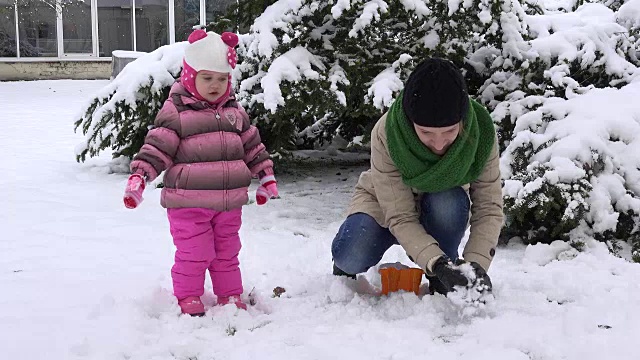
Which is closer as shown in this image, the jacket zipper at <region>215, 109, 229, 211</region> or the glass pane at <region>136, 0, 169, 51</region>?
the jacket zipper at <region>215, 109, 229, 211</region>

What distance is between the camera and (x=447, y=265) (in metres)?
2.25

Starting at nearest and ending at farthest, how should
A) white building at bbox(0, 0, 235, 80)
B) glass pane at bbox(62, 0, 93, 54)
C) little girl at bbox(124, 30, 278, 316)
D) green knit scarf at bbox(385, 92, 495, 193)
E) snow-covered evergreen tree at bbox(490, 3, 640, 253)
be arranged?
green knit scarf at bbox(385, 92, 495, 193) → little girl at bbox(124, 30, 278, 316) → snow-covered evergreen tree at bbox(490, 3, 640, 253) → white building at bbox(0, 0, 235, 80) → glass pane at bbox(62, 0, 93, 54)

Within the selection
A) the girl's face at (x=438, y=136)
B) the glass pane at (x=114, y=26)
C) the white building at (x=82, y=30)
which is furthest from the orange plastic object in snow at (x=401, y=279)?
the glass pane at (x=114, y=26)

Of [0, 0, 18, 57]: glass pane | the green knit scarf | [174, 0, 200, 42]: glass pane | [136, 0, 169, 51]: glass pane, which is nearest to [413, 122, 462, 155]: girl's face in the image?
the green knit scarf

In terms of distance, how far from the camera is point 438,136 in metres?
2.30

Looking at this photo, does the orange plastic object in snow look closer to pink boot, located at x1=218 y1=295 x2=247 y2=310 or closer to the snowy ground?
the snowy ground

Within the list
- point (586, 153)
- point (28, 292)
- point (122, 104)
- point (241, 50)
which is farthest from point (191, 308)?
point (122, 104)

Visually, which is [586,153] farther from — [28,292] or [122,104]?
[122,104]

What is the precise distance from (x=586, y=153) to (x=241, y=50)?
92.3 inches

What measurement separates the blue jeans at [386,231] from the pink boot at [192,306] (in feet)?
1.93

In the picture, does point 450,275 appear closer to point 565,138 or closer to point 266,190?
point 266,190

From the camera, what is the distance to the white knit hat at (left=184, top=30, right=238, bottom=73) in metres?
Result: 2.51

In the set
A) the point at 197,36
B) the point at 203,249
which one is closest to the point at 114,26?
the point at 197,36

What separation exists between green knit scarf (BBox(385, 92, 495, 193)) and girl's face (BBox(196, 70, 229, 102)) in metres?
0.67
